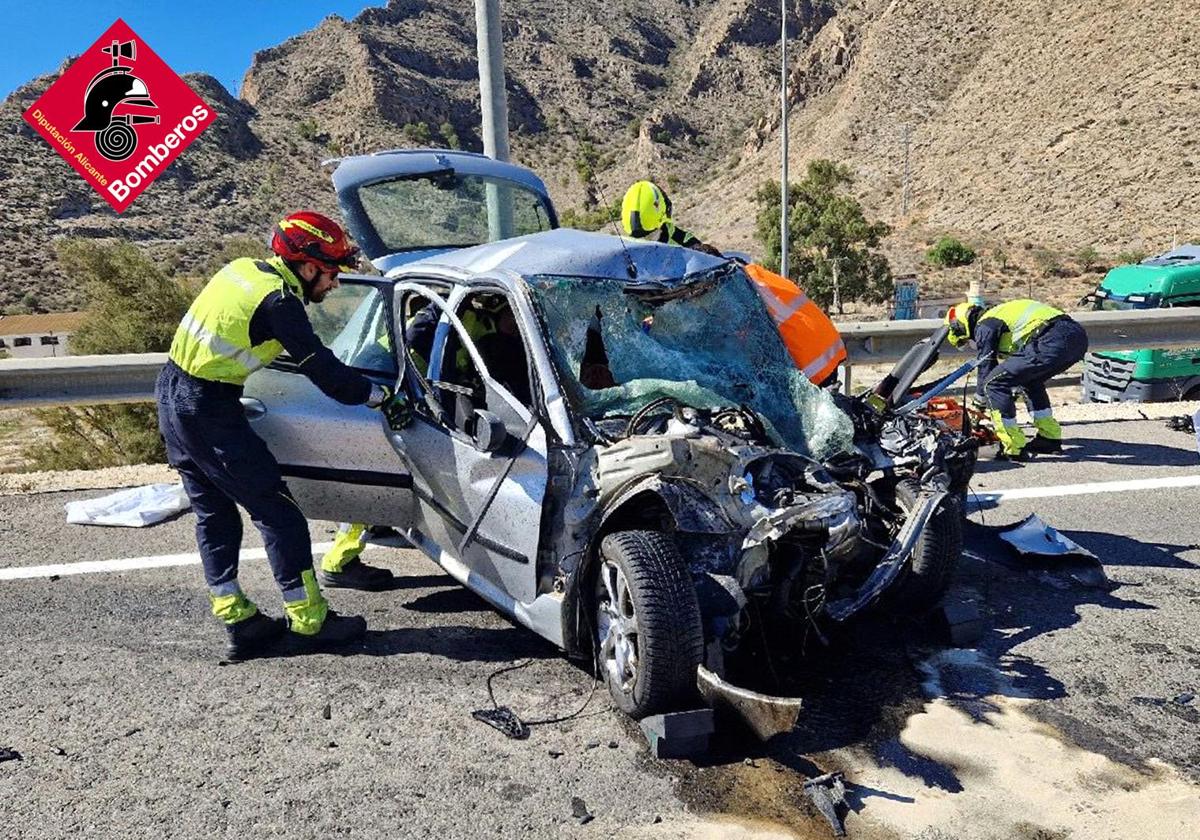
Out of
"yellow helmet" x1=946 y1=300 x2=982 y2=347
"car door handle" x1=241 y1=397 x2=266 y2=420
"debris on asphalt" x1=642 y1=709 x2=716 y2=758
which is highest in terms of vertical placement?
"yellow helmet" x1=946 y1=300 x2=982 y2=347

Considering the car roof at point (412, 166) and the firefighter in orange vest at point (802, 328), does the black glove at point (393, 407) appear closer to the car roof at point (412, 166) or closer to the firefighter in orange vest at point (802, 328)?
the firefighter in orange vest at point (802, 328)

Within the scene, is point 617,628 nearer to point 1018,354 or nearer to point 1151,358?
point 1018,354

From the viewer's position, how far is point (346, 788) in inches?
127

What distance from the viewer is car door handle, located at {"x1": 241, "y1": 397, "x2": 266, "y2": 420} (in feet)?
14.5

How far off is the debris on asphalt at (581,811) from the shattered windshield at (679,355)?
57.8 inches

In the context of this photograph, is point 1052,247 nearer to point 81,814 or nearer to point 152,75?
point 152,75

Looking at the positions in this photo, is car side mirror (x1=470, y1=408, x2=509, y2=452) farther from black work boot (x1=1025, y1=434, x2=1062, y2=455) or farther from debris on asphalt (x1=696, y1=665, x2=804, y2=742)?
black work boot (x1=1025, y1=434, x2=1062, y2=455)

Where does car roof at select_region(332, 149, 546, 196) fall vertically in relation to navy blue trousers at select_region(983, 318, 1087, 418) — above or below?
above

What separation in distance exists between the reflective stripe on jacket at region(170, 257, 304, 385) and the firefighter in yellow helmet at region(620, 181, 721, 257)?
9.71 feet

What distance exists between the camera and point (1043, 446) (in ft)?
24.4

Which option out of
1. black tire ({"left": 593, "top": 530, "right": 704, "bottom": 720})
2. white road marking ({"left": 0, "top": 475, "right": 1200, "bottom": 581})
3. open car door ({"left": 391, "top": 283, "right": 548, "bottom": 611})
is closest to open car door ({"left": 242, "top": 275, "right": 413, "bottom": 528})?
open car door ({"left": 391, "top": 283, "right": 548, "bottom": 611})

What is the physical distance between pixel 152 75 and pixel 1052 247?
138ft

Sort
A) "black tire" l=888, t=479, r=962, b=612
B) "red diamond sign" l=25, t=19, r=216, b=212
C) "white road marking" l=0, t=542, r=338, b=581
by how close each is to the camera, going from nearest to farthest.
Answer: "black tire" l=888, t=479, r=962, b=612
"white road marking" l=0, t=542, r=338, b=581
"red diamond sign" l=25, t=19, r=216, b=212

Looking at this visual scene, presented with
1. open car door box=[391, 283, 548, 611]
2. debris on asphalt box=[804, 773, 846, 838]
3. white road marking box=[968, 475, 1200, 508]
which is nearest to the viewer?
debris on asphalt box=[804, 773, 846, 838]
